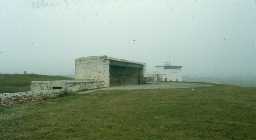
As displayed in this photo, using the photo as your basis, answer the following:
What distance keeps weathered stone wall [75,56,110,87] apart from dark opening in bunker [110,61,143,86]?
1541 mm

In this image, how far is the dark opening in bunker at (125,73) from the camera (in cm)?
3734

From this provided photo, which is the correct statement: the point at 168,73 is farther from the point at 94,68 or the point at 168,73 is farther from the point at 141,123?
the point at 141,123

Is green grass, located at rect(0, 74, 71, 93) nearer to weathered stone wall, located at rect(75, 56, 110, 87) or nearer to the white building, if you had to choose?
weathered stone wall, located at rect(75, 56, 110, 87)

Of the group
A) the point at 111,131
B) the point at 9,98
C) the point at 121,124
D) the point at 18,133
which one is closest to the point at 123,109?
the point at 121,124

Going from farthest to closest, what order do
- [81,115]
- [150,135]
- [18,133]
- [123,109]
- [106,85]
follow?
[106,85]
[123,109]
[81,115]
[18,133]
[150,135]

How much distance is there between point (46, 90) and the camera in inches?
981

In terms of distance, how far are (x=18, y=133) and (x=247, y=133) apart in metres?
7.77

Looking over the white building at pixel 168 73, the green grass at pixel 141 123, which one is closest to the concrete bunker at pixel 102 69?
the green grass at pixel 141 123

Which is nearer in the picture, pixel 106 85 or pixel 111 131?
pixel 111 131

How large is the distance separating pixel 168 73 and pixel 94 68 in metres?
33.3

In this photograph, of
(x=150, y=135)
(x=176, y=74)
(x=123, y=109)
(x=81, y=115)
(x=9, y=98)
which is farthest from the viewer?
(x=176, y=74)

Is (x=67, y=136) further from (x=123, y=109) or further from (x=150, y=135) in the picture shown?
(x=123, y=109)

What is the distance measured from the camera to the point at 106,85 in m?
34.5

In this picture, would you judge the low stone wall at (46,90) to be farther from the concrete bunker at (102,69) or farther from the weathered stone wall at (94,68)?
the concrete bunker at (102,69)
